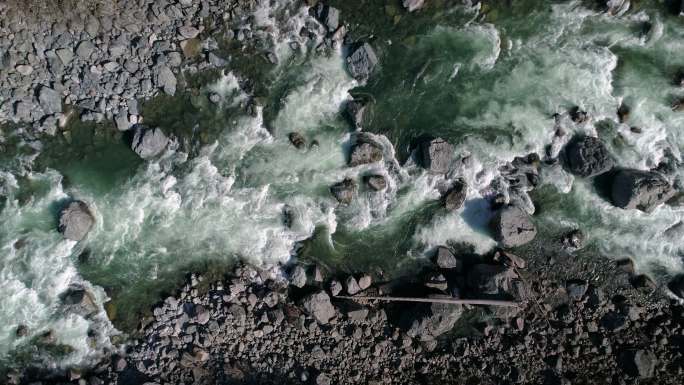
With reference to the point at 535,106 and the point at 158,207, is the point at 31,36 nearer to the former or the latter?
the point at 158,207

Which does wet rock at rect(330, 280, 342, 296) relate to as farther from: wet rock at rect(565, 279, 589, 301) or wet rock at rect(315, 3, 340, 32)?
wet rock at rect(315, 3, 340, 32)

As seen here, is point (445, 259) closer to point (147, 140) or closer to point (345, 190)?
point (345, 190)

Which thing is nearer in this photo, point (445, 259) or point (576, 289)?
point (445, 259)

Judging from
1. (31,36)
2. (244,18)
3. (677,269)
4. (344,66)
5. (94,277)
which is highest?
(31,36)

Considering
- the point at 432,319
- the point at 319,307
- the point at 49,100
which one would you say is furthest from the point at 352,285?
the point at 49,100

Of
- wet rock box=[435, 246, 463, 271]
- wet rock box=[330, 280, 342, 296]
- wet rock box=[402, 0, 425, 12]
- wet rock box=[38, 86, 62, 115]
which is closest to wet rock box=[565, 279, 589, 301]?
wet rock box=[435, 246, 463, 271]

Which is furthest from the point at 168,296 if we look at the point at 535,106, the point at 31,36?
the point at 535,106
